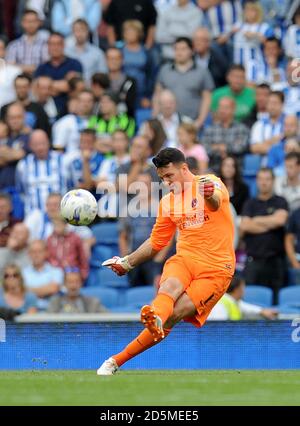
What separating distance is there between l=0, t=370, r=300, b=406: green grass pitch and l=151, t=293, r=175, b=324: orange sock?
0.54 meters

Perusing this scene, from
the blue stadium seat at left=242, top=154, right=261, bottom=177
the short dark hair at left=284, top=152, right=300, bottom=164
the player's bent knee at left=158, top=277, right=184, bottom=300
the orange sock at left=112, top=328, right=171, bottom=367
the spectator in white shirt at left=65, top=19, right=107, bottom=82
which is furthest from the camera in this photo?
the spectator in white shirt at left=65, top=19, right=107, bottom=82

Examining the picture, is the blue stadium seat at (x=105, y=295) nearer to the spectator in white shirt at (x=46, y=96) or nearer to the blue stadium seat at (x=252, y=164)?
the blue stadium seat at (x=252, y=164)

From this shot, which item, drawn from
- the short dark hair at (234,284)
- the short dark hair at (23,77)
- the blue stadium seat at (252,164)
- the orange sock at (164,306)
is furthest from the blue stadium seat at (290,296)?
the short dark hair at (23,77)

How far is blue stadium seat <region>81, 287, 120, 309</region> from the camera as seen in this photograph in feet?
53.8

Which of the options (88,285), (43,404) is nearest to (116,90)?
(88,285)

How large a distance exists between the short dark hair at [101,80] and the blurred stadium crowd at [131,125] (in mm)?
21

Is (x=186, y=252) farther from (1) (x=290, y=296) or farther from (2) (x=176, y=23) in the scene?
(2) (x=176, y=23)

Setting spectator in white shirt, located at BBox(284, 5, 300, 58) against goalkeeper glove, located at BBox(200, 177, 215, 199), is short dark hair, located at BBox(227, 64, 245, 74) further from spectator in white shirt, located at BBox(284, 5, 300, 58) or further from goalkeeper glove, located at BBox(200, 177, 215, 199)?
goalkeeper glove, located at BBox(200, 177, 215, 199)

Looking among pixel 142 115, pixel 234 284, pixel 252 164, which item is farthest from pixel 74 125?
pixel 234 284

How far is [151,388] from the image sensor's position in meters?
10.0

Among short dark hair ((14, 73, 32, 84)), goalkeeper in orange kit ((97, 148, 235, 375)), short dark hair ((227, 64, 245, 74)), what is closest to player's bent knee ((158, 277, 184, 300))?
goalkeeper in orange kit ((97, 148, 235, 375))

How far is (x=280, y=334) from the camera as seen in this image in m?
13.3

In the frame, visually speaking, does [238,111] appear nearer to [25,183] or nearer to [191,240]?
[25,183]

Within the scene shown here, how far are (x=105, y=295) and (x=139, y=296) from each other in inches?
17.8
